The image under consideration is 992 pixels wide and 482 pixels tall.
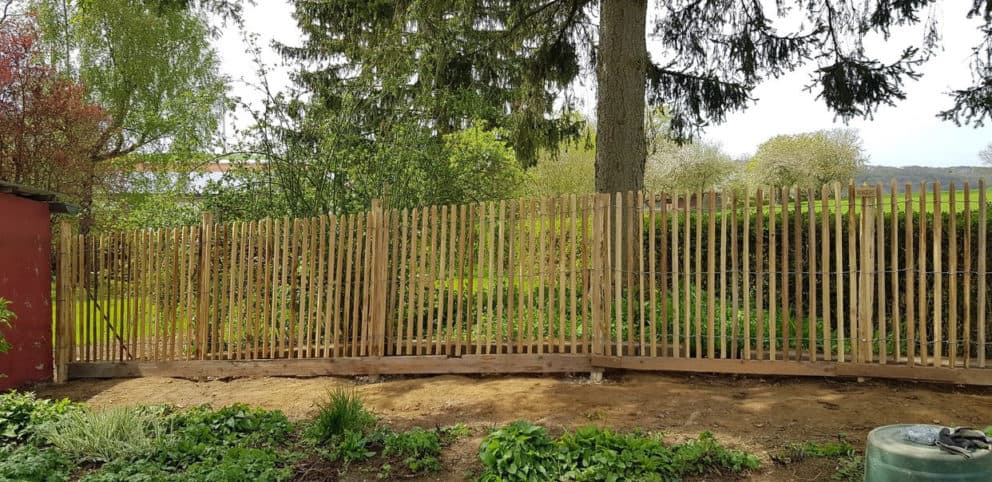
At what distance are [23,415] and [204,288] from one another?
106 inches

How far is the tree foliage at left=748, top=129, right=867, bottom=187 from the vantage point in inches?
1221

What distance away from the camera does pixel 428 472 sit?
4.18m

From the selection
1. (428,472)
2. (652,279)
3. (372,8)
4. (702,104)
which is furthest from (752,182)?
(428,472)

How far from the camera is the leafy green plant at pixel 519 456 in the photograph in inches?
150

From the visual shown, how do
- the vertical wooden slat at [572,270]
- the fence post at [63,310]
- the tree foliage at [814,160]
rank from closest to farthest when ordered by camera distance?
the vertical wooden slat at [572,270] → the fence post at [63,310] → the tree foliage at [814,160]

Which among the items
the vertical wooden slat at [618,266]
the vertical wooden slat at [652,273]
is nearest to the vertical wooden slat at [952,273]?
the vertical wooden slat at [652,273]

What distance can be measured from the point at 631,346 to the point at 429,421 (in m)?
2.04

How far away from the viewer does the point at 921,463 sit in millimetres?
2709

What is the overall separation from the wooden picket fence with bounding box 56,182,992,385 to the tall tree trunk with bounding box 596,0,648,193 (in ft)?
3.63

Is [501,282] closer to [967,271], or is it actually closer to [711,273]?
[711,273]

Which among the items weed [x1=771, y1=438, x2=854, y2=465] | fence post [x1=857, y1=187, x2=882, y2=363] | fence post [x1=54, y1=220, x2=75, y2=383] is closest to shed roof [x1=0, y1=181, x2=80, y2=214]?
fence post [x1=54, y1=220, x2=75, y2=383]

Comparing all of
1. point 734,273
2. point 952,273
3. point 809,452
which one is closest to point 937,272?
point 952,273

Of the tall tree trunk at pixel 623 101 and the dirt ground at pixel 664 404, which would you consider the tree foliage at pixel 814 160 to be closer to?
the tall tree trunk at pixel 623 101

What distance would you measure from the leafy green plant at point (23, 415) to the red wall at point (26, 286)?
2507 mm
